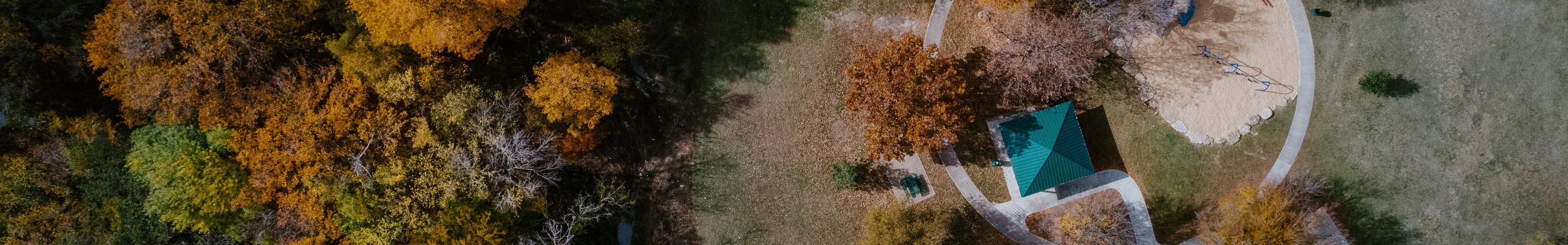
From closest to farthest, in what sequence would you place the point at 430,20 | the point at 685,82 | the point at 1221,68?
1. the point at 430,20
2. the point at 1221,68
3. the point at 685,82

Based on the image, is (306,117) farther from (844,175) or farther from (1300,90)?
(1300,90)

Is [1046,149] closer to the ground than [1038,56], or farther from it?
closer to the ground

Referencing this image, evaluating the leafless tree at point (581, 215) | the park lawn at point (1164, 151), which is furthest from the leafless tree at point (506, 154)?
the park lawn at point (1164, 151)

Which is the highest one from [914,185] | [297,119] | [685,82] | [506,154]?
[297,119]

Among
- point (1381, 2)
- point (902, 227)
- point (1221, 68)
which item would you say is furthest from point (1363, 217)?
point (902, 227)

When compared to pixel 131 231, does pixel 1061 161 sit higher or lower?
lower

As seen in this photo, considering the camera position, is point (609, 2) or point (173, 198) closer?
point (173, 198)

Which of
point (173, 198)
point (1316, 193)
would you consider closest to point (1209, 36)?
point (1316, 193)

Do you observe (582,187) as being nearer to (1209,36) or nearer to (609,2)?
(609,2)
